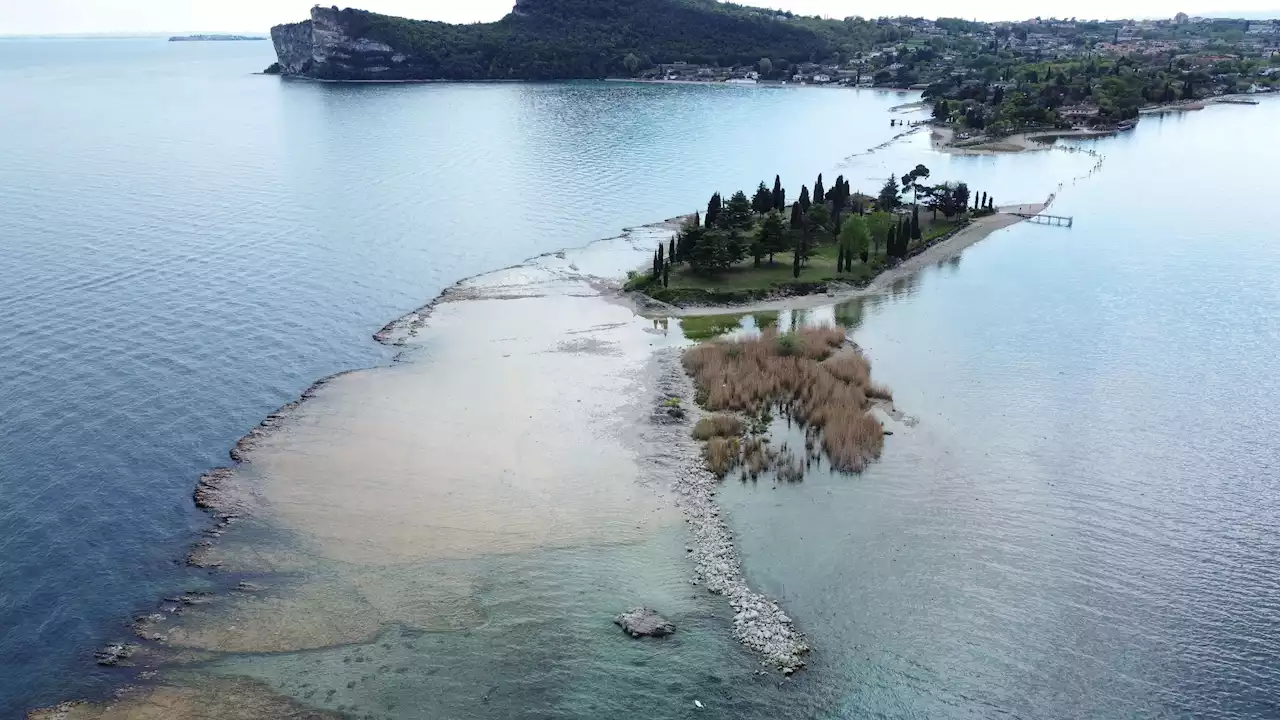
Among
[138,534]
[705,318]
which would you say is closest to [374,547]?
[138,534]

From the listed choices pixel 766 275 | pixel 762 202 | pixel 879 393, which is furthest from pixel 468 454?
pixel 762 202

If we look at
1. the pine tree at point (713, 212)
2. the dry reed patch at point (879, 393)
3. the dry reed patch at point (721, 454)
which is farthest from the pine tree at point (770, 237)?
the dry reed patch at point (721, 454)

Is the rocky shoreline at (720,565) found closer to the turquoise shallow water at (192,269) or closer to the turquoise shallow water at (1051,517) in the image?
the turquoise shallow water at (1051,517)

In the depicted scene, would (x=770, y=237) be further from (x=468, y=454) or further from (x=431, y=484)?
(x=431, y=484)

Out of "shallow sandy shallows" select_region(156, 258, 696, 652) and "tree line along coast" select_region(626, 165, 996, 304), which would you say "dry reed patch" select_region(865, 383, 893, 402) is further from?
"tree line along coast" select_region(626, 165, 996, 304)

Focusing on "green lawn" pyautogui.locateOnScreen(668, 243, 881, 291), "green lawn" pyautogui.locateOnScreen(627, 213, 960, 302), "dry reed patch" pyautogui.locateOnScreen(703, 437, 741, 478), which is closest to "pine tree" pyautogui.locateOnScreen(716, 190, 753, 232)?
"green lawn" pyautogui.locateOnScreen(627, 213, 960, 302)

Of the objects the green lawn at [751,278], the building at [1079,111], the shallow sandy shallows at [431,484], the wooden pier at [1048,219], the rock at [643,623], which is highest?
the building at [1079,111]
